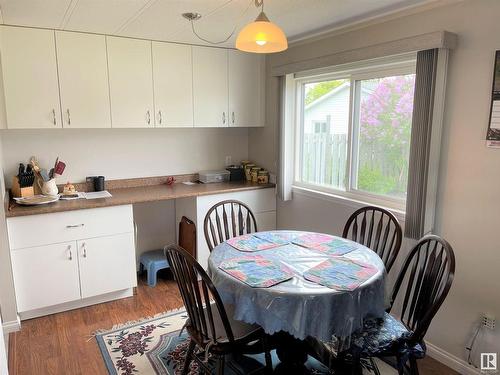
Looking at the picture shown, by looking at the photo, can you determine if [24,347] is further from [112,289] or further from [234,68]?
[234,68]

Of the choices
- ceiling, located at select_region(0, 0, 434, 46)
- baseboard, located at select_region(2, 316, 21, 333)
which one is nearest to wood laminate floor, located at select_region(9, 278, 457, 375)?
baseboard, located at select_region(2, 316, 21, 333)

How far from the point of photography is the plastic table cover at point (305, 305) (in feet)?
5.56

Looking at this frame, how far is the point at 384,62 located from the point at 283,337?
194 cm

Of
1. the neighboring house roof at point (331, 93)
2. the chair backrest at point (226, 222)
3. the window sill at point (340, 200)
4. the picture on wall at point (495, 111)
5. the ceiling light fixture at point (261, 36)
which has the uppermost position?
the ceiling light fixture at point (261, 36)

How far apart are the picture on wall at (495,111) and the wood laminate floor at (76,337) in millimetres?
1409

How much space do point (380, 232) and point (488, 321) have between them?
0.76 metres

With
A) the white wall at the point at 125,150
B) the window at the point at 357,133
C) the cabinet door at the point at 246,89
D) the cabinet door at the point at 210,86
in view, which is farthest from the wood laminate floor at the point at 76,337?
the cabinet door at the point at 246,89

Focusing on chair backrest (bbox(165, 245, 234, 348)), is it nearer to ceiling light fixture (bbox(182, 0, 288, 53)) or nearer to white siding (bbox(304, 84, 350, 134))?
ceiling light fixture (bbox(182, 0, 288, 53))

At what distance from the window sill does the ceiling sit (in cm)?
132

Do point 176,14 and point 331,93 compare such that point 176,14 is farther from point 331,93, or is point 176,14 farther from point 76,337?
point 76,337

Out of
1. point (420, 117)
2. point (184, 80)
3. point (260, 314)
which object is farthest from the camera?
point (184, 80)

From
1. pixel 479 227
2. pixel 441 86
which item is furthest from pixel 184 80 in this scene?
pixel 479 227

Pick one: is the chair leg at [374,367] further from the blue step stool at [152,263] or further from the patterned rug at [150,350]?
the blue step stool at [152,263]

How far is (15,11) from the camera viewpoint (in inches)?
95.2
